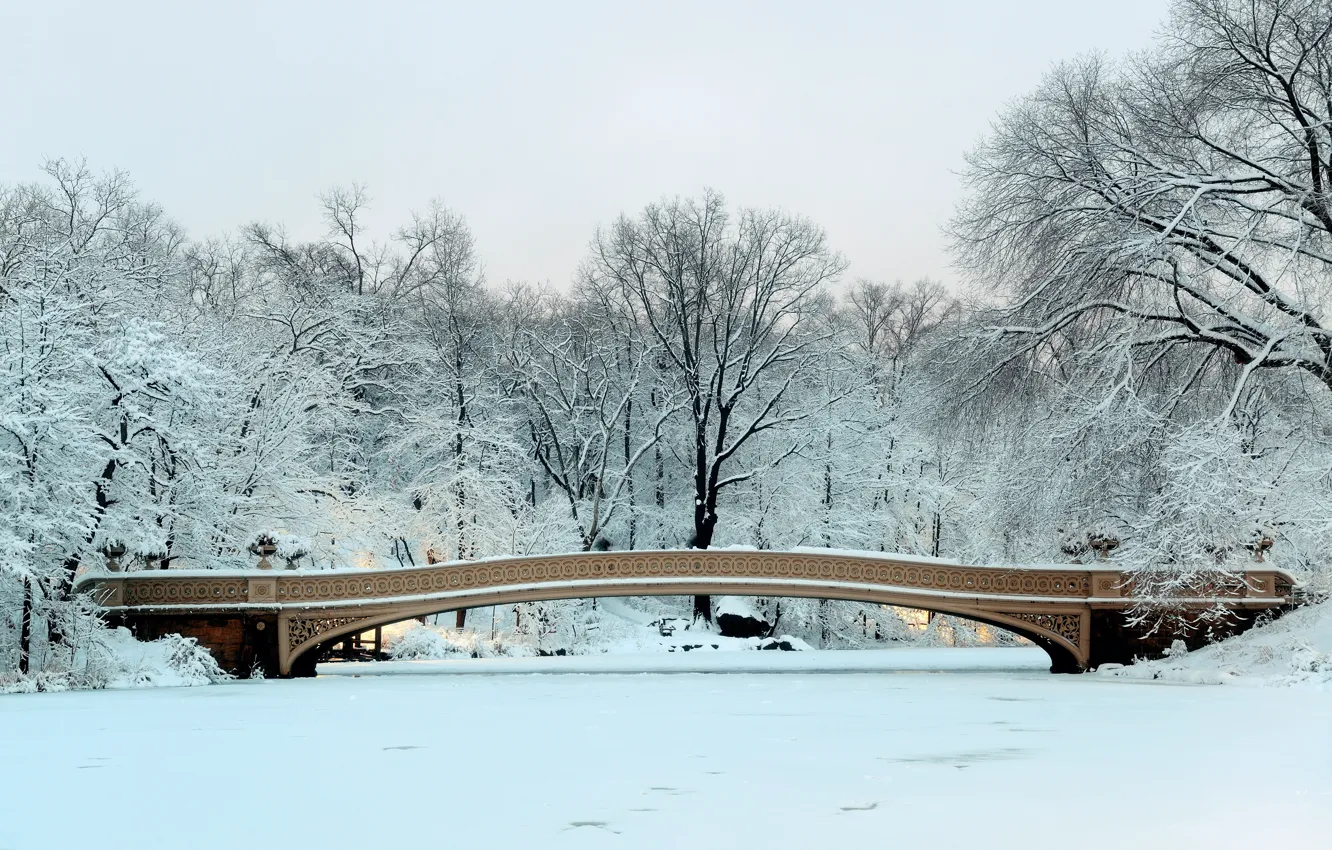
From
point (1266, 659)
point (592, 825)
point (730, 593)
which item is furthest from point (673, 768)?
point (730, 593)

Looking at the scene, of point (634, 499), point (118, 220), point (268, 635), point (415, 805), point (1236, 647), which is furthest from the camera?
point (634, 499)

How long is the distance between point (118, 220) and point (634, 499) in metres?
15.4

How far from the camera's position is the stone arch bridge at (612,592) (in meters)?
21.9

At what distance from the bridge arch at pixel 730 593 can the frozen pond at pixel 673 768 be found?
384 centimetres

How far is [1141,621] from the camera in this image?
67.3 feet

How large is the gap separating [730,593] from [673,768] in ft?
42.4

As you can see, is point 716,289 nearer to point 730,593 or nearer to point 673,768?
point 730,593

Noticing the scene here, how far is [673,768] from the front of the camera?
10227mm

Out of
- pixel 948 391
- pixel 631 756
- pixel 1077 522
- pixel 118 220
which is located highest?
pixel 118 220

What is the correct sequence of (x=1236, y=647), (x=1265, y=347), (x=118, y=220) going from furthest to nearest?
(x=118, y=220) → (x=1236, y=647) → (x=1265, y=347)

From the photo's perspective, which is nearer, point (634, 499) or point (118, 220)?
point (118, 220)

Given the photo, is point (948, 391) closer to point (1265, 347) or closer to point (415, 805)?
point (1265, 347)

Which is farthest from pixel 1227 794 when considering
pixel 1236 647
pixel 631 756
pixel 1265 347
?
pixel 1236 647

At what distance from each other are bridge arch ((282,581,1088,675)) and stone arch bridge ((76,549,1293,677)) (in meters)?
0.02
